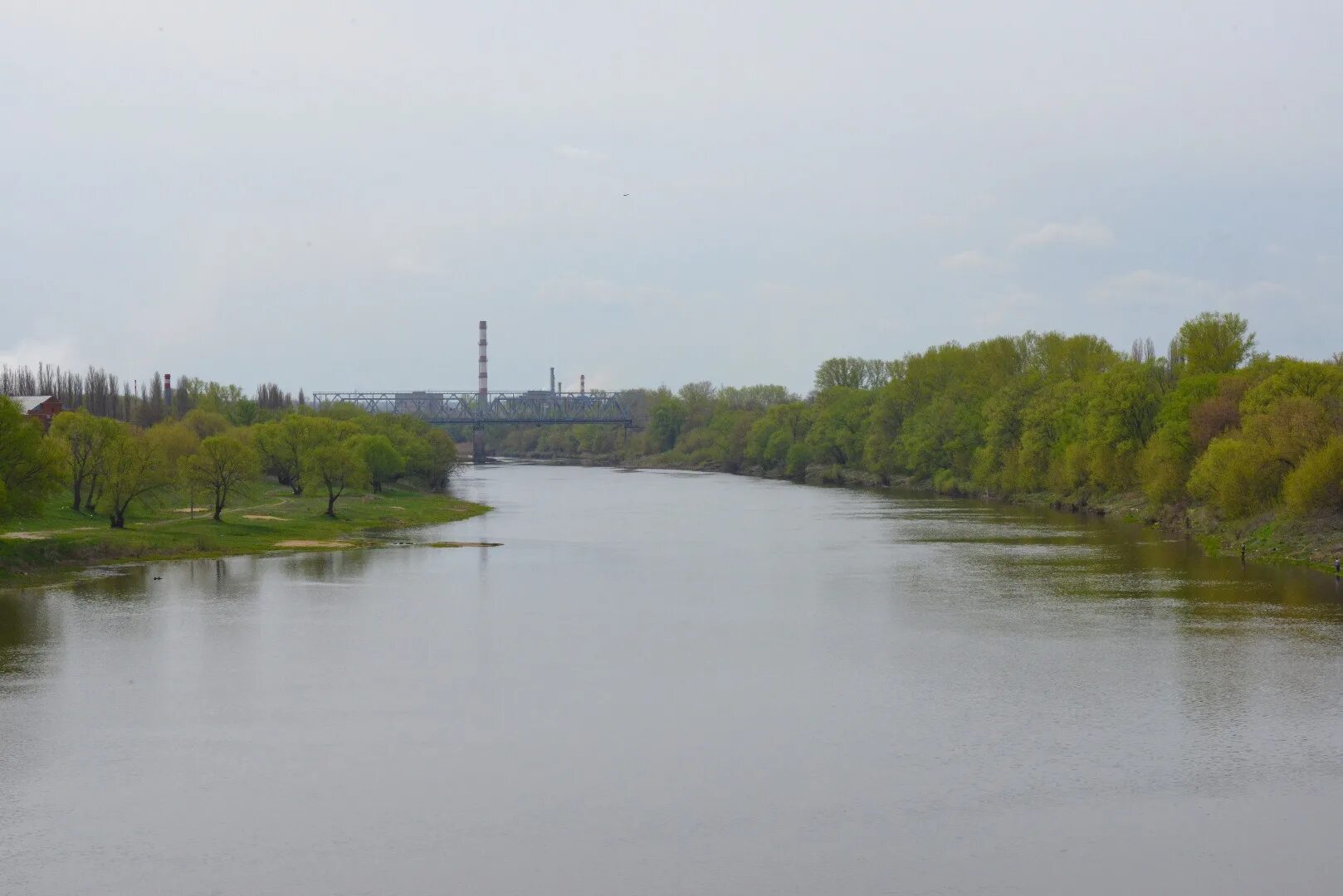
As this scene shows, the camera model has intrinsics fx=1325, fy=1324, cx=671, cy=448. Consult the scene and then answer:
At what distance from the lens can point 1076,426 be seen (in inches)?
2923

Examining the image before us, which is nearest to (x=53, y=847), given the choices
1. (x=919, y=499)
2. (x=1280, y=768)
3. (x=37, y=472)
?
(x=1280, y=768)

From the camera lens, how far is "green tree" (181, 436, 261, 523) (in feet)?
184

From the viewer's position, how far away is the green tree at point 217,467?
5603 centimetres

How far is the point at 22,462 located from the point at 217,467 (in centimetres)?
1446

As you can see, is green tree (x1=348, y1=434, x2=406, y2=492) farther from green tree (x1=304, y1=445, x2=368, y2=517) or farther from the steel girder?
the steel girder

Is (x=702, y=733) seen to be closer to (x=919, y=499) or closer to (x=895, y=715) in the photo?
(x=895, y=715)

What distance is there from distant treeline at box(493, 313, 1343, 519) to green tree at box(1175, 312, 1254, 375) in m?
0.08

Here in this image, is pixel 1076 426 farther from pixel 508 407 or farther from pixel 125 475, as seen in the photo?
pixel 508 407

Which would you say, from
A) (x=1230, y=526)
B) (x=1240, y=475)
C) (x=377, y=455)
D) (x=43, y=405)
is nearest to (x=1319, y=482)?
(x=1240, y=475)

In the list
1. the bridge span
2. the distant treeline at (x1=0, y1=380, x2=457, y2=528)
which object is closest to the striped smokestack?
the bridge span

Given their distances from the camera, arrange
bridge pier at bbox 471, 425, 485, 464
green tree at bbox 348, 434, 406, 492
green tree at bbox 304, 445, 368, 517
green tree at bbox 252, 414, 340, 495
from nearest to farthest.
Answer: green tree at bbox 304, 445, 368, 517 → green tree at bbox 252, 414, 340, 495 → green tree at bbox 348, 434, 406, 492 → bridge pier at bbox 471, 425, 485, 464

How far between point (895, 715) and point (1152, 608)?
14.7 meters

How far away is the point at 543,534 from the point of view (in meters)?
61.8

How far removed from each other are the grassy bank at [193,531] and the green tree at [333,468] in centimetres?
144
